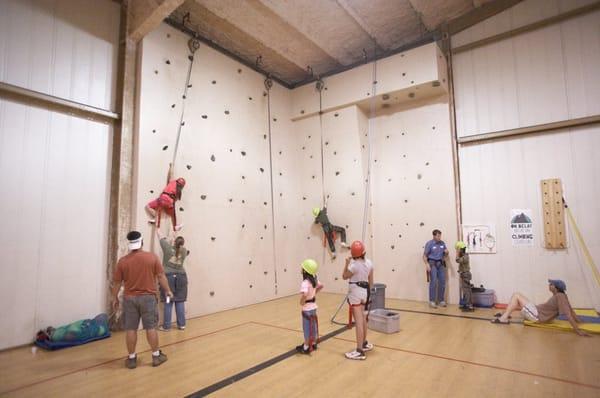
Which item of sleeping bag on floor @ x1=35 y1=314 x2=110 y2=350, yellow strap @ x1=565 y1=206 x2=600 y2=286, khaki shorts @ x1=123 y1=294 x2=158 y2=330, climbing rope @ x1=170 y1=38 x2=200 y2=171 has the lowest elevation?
sleeping bag on floor @ x1=35 y1=314 x2=110 y2=350

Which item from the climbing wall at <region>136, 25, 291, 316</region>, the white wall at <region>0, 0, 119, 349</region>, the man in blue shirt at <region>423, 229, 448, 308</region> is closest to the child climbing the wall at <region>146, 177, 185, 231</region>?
the climbing wall at <region>136, 25, 291, 316</region>

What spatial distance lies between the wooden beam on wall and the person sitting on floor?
18.3 feet

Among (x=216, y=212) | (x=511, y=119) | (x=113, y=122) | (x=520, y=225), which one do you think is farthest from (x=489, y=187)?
(x=113, y=122)

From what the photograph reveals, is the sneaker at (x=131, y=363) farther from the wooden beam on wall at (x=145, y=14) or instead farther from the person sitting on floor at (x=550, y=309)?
the person sitting on floor at (x=550, y=309)

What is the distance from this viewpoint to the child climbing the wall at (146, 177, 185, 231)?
451 centimetres

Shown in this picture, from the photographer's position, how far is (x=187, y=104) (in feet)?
17.2

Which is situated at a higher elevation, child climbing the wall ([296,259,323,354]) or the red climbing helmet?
the red climbing helmet

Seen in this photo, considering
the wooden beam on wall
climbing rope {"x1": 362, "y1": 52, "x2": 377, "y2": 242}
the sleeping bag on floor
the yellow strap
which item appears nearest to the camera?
the sleeping bag on floor

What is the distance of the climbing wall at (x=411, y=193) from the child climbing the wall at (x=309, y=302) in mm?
3236

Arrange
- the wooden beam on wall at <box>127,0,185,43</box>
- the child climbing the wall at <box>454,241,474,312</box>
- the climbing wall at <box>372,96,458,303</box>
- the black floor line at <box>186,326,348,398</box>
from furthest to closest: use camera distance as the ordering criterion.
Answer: the climbing wall at <box>372,96,458,303</box> → the child climbing the wall at <box>454,241,474,312</box> → the wooden beam on wall at <box>127,0,185,43</box> → the black floor line at <box>186,326,348,398</box>

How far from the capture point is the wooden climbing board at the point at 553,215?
4.98 m

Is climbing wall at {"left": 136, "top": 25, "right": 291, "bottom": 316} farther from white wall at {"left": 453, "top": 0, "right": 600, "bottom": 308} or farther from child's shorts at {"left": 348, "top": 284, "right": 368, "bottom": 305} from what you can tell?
white wall at {"left": 453, "top": 0, "right": 600, "bottom": 308}

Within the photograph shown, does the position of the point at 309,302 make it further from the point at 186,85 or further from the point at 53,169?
the point at 186,85

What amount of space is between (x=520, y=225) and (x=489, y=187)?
744 mm
